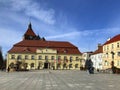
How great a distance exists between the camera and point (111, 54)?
82625mm

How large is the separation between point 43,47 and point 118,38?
49.8 m

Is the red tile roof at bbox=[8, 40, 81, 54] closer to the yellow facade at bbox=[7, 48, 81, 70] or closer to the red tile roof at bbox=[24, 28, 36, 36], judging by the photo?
the yellow facade at bbox=[7, 48, 81, 70]

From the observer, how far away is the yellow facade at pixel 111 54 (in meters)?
77.5

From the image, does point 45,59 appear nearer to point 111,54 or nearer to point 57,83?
point 111,54

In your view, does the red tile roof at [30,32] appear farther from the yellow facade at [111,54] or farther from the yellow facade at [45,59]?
the yellow facade at [111,54]

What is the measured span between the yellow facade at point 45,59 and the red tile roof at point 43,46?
184 cm

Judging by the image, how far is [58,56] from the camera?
121m

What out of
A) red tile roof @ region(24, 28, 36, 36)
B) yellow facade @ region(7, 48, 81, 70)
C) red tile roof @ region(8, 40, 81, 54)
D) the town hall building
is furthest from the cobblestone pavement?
red tile roof @ region(24, 28, 36, 36)

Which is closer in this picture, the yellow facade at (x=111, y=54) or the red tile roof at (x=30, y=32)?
the yellow facade at (x=111, y=54)

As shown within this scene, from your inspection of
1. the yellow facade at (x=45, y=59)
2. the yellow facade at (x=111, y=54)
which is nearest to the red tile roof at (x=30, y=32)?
the yellow facade at (x=45, y=59)

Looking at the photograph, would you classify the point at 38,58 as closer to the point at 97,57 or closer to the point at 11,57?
the point at 11,57

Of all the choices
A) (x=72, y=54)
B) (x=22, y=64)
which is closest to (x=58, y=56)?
(x=72, y=54)

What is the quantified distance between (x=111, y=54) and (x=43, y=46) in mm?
46373

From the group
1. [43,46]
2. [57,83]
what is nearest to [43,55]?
[43,46]
